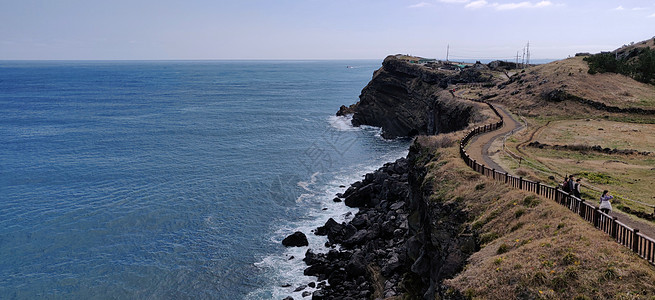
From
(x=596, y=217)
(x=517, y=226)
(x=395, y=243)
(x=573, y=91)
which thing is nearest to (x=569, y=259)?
(x=596, y=217)

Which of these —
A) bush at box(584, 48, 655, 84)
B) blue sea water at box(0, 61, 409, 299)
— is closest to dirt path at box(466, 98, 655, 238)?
blue sea water at box(0, 61, 409, 299)

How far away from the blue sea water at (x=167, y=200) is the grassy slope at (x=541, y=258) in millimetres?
19230

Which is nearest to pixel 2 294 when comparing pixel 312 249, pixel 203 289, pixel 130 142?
pixel 203 289

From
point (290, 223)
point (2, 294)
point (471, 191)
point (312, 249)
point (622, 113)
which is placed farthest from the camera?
point (622, 113)

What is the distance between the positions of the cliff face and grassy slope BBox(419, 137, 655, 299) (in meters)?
60.2

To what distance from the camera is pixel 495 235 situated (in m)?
21.4

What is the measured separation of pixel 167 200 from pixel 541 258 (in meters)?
47.6

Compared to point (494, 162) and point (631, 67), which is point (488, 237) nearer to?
point (494, 162)

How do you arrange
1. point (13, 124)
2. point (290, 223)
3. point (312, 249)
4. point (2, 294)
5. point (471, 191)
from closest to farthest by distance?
point (471, 191), point (2, 294), point (312, 249), point (290, 223), point (13, 124)

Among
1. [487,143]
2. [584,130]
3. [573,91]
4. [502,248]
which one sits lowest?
[502,248]

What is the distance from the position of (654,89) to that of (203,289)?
72672 millimetres

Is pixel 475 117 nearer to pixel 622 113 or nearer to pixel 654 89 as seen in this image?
pixel 622 113

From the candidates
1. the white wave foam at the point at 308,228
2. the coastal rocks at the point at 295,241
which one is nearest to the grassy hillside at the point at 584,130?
the white wave foam at the point at 308,228

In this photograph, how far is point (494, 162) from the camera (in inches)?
1364
